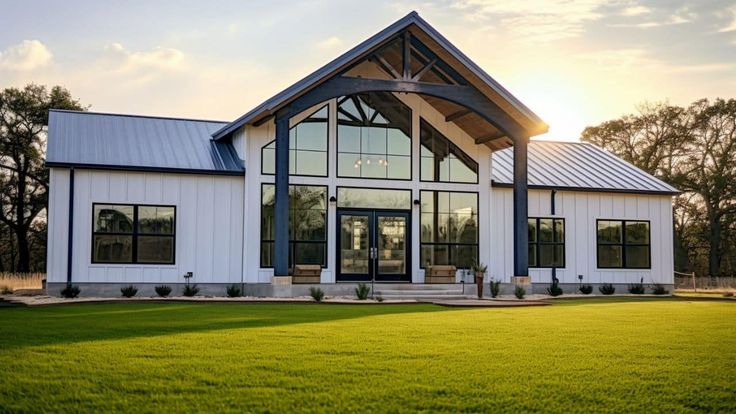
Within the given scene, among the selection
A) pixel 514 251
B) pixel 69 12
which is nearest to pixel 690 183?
pixel 514 251

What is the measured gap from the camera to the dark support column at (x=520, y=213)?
923 inches

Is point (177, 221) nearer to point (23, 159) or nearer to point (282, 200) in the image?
point (282, 200)

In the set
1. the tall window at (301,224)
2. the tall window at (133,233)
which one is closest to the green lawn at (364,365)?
the tall window at (133,233)

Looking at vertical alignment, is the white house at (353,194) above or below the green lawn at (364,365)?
above

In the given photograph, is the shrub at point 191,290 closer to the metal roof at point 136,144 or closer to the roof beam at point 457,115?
the metal roof at point 136,144

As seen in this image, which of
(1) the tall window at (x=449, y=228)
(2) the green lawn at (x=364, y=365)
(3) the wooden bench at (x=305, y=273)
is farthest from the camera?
(1) the tall window at (x=449, y=228)

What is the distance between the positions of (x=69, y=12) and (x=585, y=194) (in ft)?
55.3

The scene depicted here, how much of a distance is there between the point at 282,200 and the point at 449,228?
611 centimetres

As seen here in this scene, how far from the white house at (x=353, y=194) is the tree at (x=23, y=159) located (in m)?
13.9

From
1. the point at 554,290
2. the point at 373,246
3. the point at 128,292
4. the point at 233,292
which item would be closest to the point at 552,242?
the point at 554,290

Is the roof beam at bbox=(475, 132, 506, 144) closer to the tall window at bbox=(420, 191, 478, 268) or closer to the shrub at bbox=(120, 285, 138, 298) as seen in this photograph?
the tall window at bbox=(420, 191, 478, 268)

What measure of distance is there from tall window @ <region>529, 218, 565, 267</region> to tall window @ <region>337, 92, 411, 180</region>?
466cm

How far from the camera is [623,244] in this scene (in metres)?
26.7

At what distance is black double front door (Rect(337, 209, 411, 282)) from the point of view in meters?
23.9
